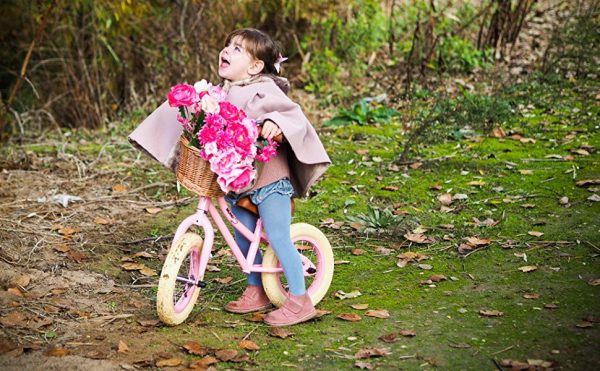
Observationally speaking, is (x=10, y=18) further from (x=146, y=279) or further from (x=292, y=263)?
(x=292, y=263)

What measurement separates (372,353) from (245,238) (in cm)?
99

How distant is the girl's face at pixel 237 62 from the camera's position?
3.68 meters

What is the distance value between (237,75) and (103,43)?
509 centimetres

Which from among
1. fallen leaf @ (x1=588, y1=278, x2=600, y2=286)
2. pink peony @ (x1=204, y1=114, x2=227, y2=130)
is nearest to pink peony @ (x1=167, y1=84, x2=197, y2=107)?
pink peony @ (x1=204, y1=114, x2=227, y2=130)

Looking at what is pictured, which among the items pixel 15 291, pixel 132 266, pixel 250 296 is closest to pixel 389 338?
pixel 250 296

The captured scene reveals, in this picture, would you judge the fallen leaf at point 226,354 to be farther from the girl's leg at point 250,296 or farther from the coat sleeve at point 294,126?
the coat sleeve at point 294,126

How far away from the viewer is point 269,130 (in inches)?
137

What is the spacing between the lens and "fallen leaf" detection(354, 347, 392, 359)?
3.34 meters

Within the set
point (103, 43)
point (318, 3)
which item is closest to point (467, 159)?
point (318, 3)

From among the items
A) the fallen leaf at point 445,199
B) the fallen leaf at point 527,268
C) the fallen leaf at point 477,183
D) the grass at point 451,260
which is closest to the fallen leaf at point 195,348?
the grass at point 451,260

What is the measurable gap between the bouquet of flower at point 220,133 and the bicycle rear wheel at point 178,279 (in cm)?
35

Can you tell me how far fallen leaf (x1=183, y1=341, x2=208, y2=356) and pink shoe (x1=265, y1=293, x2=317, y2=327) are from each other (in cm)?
44

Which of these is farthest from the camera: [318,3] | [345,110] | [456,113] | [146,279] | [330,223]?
[318,3]

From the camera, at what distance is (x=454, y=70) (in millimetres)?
9156
